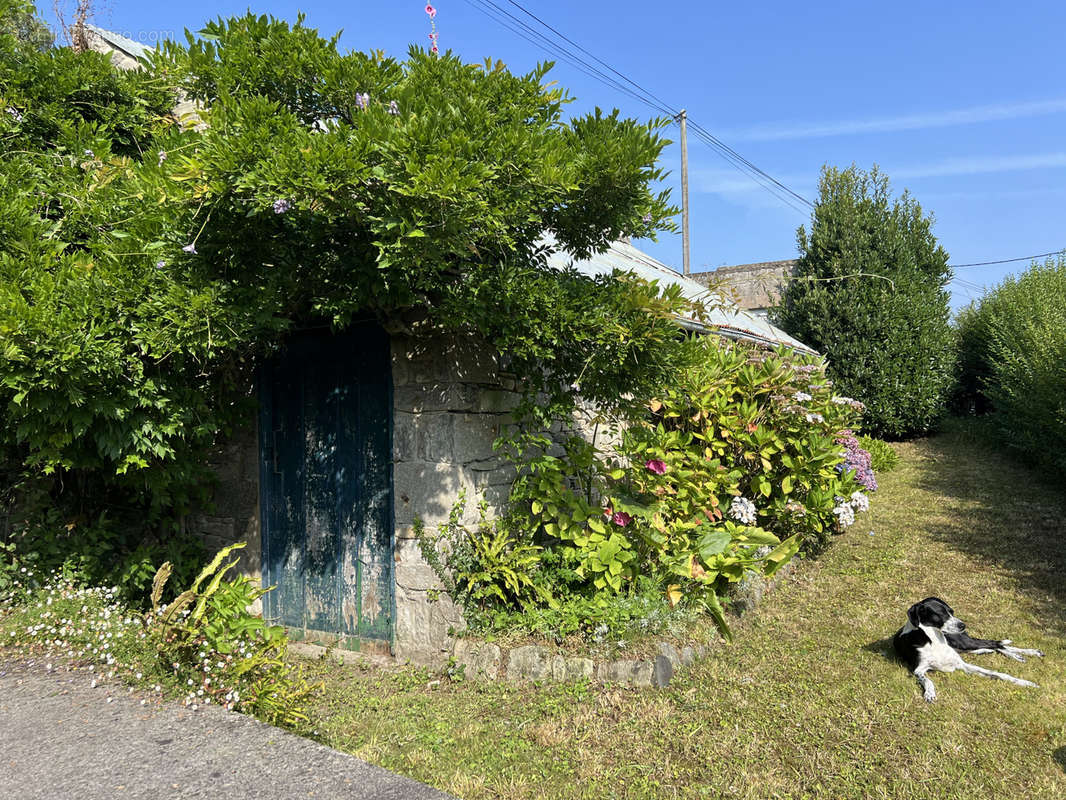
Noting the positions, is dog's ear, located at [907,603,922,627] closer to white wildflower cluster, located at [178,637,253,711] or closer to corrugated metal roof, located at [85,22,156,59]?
white wildflower cluster, located at [178,637,253,711]

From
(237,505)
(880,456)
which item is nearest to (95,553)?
(237,505)

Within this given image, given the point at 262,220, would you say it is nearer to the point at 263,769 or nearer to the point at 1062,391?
the point at 263,769

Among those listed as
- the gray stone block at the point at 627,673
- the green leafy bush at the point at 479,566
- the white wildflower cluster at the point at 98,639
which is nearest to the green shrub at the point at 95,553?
the white wildflower cluster at the point at 98,639

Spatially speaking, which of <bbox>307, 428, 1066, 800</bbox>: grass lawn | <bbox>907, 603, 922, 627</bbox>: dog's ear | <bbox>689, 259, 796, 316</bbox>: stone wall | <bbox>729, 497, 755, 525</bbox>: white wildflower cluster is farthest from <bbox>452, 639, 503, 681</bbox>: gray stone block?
<bbox>689, 259, 796, 316</bbox>: stone wall

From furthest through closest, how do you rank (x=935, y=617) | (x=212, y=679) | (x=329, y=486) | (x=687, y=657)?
(x=329, y=486) < (x=935, y=617) < (x=687, y=657) < (x=212, y=679)

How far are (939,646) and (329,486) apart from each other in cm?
397

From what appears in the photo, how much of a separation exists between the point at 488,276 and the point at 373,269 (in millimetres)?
619

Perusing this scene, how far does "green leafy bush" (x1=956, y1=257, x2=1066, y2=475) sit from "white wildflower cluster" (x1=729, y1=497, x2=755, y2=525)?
15.6ft

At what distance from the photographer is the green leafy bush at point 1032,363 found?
889 centimetres

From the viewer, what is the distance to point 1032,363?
32.2 feet

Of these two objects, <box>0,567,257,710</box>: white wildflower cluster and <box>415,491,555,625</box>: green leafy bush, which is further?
<box>415,491,555,625</box>: green leafy bush

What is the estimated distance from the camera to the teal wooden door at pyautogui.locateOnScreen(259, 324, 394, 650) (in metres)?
4.59

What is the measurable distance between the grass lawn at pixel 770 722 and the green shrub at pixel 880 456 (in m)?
6.17

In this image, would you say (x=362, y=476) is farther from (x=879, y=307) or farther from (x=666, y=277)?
(x=879, y=307)
